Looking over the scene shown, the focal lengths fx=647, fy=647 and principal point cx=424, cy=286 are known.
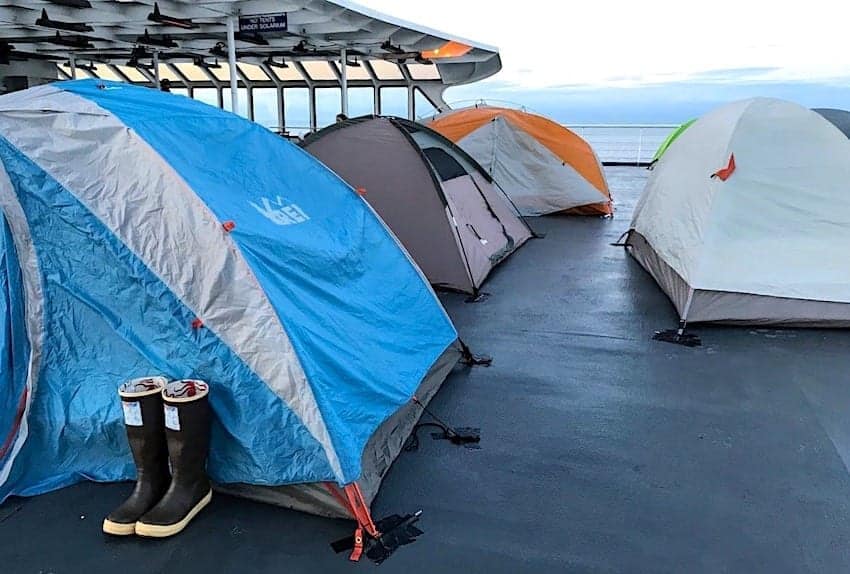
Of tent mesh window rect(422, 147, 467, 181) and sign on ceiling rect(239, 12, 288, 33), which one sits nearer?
tent mesh window rect(422, 147, 467, 181)

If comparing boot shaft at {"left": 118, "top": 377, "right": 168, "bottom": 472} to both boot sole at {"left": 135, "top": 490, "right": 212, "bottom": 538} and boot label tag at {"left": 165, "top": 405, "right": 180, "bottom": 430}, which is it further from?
boot sole at {"left": 135, "top": 490, "right": 212, "bottom": 538}

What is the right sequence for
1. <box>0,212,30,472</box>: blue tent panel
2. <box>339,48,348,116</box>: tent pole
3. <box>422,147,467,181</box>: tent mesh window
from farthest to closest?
1. <box>339,48,348,116</box>: tent pole
2. <box>422,147,467,181</box>: tent mesh window
3. <box>0,212,30,472</box>: blue tent panel

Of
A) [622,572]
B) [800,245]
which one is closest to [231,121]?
[622,572]

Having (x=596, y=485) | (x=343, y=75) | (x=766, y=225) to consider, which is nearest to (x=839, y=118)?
(x=766, y=225)

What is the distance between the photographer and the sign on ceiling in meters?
10.7

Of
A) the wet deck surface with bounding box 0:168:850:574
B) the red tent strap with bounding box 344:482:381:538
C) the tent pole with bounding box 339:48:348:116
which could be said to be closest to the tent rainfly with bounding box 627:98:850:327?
the wet deck surface with bounding box 0:168:850:574

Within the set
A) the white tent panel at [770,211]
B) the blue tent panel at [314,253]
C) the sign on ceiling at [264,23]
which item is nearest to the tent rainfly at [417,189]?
the white tent panel at [770,211]

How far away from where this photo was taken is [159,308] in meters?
2.46

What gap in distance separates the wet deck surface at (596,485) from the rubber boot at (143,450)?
0.09m

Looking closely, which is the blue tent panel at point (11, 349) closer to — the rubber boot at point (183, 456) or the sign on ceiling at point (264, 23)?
the rubber boot at point (183, 456)

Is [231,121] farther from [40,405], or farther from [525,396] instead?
[525,396]

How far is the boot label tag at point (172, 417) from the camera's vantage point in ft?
7.47

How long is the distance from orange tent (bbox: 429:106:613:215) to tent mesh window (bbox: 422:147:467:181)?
237 cm

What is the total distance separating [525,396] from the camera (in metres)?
3.49
